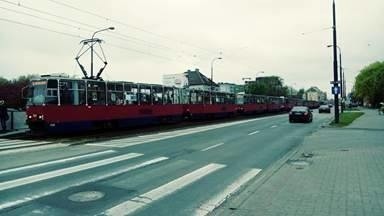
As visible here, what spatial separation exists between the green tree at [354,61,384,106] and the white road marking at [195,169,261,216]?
328 feet

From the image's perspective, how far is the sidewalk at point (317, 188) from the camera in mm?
6891

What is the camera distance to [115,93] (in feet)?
84.0

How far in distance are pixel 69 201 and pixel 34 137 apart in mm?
14864

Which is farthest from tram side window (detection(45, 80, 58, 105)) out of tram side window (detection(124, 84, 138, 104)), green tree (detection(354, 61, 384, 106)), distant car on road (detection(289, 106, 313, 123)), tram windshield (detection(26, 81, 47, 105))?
green tree (detection(354, 61, 384, 106))

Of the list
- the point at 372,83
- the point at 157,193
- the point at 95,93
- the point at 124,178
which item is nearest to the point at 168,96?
the point at 95,93

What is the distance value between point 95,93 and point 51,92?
3.00 metres

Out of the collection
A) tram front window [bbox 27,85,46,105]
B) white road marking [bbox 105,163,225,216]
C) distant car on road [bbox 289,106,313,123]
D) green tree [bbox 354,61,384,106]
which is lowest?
white road marking [bbox 105,163,225,216]

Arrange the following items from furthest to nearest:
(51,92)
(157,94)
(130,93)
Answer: (157,94), (130,93), (51,92)

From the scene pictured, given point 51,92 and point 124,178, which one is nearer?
point 124,178

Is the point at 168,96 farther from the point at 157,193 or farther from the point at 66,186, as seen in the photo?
the point at 157,193

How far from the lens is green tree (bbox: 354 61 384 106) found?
338 ft

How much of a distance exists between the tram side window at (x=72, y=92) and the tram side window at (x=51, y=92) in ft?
0.96

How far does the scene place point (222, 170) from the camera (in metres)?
11.6

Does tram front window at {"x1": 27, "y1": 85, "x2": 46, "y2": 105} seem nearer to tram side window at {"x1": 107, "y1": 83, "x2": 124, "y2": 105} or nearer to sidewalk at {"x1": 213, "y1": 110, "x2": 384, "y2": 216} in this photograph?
tram side window at {"x1": 107, "y1": 83, "x2": 124, "y2": 105}
